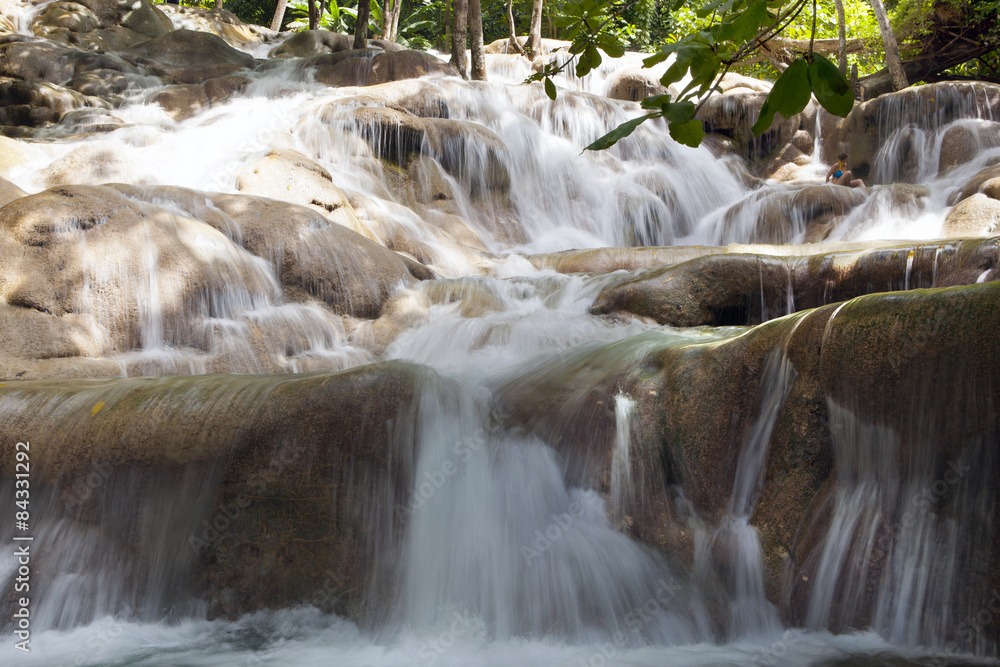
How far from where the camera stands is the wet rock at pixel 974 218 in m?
9.34

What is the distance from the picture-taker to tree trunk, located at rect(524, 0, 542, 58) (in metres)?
19.5

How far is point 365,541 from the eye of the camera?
390 centimetres

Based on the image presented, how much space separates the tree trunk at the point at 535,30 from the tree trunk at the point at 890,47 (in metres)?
7.49

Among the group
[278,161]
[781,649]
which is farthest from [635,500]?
[278,161]

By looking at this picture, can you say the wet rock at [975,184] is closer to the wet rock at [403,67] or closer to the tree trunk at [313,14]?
the wet rock at [403,67]

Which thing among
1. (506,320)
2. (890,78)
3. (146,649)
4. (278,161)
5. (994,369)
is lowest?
(146,649)

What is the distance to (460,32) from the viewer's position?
54.4ft

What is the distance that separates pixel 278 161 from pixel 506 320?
171 inches

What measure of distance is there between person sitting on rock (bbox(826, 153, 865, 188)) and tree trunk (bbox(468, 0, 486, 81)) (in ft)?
22.5

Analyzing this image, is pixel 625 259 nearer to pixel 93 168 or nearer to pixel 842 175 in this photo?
pixel 93 168

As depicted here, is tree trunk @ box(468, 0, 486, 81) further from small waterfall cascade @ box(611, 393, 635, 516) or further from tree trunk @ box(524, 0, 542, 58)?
small waterfall cascade @ box(611, 393, 635, 516)

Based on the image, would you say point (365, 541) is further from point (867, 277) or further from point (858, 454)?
point (867, 277)

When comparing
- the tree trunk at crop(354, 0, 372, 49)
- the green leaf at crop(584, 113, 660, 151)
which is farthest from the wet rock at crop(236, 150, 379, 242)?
the tree trunk at crop(354, 0, 372, 49)

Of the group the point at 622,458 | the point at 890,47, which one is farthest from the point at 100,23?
the point at 622,458
